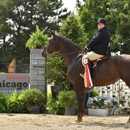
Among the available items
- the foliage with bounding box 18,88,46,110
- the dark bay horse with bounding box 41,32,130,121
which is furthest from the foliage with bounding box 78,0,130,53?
the dark bay horse with bounding box 41,32,130,121

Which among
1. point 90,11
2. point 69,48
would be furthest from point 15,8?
point 69,48

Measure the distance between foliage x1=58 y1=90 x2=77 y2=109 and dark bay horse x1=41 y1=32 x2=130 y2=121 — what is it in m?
1.94

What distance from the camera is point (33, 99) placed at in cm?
1057

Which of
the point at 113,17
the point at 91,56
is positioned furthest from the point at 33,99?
the point at 113,17

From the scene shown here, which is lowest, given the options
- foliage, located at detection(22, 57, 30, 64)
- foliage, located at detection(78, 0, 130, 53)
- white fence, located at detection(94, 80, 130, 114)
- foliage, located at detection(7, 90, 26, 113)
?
foliage, located at detection(7, 90, 26, 113)

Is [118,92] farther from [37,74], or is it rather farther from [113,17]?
[113,17]

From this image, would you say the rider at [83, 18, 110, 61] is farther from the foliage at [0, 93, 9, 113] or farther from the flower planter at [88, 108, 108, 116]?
the foliage at [0, 93, 9, 113]

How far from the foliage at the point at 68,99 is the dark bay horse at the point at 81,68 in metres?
1.94

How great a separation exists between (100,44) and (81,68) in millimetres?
878

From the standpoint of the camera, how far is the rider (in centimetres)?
756

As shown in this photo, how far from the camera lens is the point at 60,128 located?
6691mm

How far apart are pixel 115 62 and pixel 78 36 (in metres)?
3.71

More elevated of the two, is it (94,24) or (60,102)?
(94,24)

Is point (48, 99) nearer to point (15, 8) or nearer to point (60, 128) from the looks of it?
point (60, 128)
